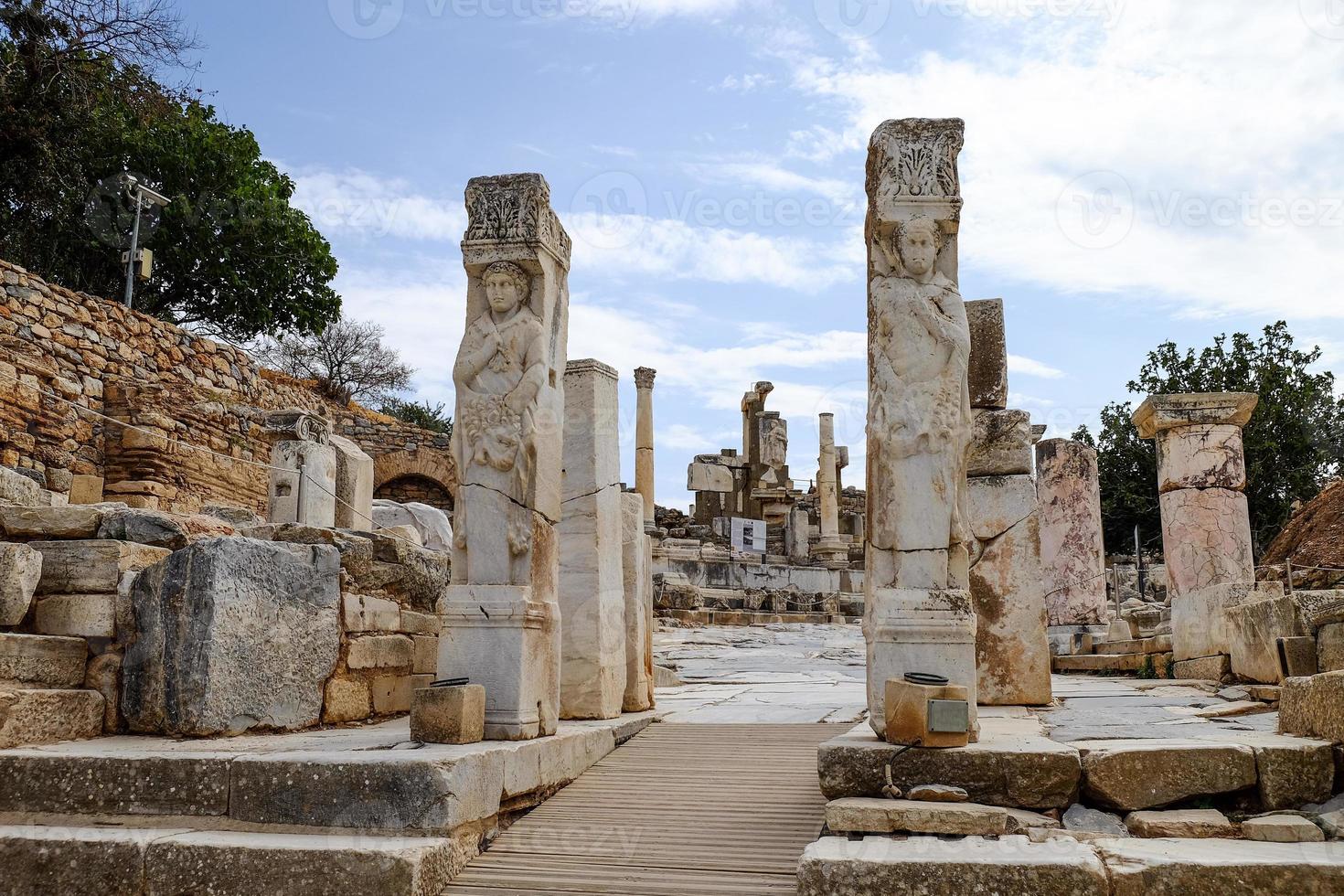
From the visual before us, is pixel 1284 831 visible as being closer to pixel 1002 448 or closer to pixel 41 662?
pixel 1002 448

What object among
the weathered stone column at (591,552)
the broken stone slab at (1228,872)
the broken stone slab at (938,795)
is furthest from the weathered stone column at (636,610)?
the broken stone slab at (1228,872)

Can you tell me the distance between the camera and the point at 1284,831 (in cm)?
379

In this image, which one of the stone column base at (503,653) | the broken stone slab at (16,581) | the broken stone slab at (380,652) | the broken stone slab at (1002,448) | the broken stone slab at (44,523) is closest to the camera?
the stone column base at (503,653)

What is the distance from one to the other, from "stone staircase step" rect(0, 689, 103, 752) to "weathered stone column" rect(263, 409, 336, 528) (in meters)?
5.19

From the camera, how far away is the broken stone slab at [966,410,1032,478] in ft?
25.2

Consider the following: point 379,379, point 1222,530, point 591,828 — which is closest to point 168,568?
point 591,828

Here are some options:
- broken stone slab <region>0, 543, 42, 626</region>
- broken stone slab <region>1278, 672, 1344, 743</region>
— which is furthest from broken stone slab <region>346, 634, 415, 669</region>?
broken stone slab <region>1278, 672, 1344, 743</region>

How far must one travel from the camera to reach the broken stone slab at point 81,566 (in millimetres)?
5641

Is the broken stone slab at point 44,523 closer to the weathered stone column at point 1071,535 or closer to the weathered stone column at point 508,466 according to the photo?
the weathered stone column at point 508,466

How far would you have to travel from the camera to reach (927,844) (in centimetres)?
380

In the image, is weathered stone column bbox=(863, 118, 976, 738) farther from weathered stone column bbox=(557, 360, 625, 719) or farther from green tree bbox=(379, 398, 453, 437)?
green tree bbox=(379, 398, 453, 437)

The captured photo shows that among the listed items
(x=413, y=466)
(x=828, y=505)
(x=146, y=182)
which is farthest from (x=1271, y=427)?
(x=146, y=182)

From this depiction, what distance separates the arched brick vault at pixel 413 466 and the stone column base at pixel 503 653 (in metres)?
18.9

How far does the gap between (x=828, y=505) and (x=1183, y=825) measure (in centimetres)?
2863
